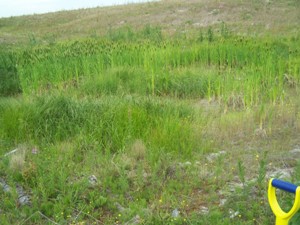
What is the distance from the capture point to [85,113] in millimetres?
4785

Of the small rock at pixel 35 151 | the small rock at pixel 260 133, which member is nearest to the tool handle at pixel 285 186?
the small rock at pixel 260 133

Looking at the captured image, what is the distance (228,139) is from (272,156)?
64 cm

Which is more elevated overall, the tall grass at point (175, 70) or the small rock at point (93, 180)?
the tall grass at point (175, 70)

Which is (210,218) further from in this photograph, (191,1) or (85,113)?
(191,1)

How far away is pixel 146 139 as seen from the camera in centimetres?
422

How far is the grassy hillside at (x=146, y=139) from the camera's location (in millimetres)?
3135

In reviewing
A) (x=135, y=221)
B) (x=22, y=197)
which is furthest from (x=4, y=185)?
(x=135, y=221)

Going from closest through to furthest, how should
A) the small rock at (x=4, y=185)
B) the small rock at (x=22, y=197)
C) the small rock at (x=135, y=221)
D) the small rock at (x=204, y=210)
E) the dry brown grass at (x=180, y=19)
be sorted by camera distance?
the small rock at (x=135, y=221), the small rock at (x=204, y=210), the small rock at (x=22, y=197), the small rock at (x=4, y=185), the dry brown grass at (x=180, y=19)

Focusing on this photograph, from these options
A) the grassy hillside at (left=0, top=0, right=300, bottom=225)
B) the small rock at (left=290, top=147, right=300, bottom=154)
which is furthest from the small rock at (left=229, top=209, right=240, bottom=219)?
the small rock at (left=290, top=147, right=300, bottom=154)

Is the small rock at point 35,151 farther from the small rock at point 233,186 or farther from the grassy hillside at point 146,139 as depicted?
the small rock at point 233,186

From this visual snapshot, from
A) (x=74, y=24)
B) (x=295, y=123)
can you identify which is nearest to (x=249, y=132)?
(x=295, y=123)

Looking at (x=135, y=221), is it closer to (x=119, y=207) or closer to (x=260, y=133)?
(x=119, y=207)

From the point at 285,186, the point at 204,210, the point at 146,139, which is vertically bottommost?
the point at 204,210

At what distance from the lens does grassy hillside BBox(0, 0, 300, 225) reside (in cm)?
313
